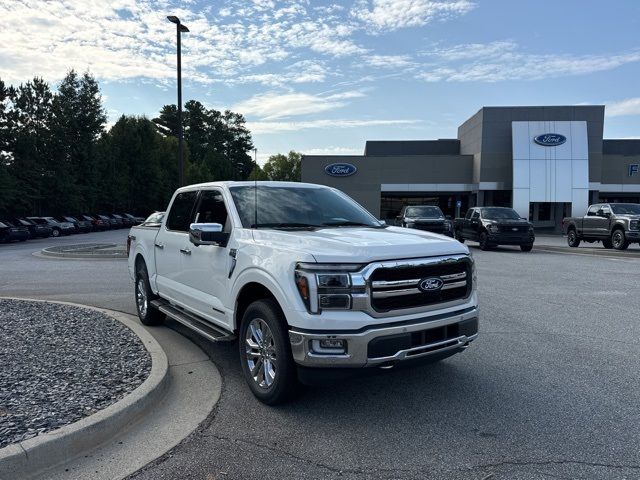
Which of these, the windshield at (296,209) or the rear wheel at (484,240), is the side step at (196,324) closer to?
the windshield at (296,209)

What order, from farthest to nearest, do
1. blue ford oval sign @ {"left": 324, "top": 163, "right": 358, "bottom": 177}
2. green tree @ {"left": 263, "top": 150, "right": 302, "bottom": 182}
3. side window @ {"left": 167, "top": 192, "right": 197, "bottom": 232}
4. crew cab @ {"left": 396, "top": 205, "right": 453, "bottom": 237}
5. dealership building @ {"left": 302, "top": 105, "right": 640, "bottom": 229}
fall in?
green tree @ {"left": 263, "top": 150, "right": 302, "bottom": 182}
blue ford oval sign @ {"left": 324, "top": 163, "right": 358, "bottom": 177}
dealership building @ {"left": 302, "top": 105, "right": 640, "bottom": 229}
crew cab @ {"left": 396, "top": 205, "right": 453, "bottom": 237}
side window @ {"left": 167, "top": 192, "right": 197, "bottom": 232}

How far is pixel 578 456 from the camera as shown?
3350mm

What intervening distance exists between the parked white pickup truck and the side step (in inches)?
1.0

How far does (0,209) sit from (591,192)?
163 feet

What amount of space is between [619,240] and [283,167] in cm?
9526

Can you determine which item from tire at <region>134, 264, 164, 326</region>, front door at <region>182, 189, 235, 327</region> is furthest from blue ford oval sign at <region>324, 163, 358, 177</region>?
front door at <region>182, 189, 235, 327</region>

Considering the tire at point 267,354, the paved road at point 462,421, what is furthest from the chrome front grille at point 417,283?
the tire at point 267,354

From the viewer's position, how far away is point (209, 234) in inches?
183

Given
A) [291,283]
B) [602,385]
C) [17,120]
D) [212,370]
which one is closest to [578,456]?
[602,385]

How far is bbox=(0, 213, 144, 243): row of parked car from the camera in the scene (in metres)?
28.8

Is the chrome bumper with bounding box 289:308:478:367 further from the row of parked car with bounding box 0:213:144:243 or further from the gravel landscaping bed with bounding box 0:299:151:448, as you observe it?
the row of parked car with bounding box 0:213:144:243

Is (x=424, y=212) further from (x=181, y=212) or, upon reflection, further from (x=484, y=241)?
(x=181, y=212)

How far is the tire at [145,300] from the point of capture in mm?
6871

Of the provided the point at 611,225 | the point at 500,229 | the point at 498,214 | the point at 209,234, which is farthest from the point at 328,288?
the point at 611,225
